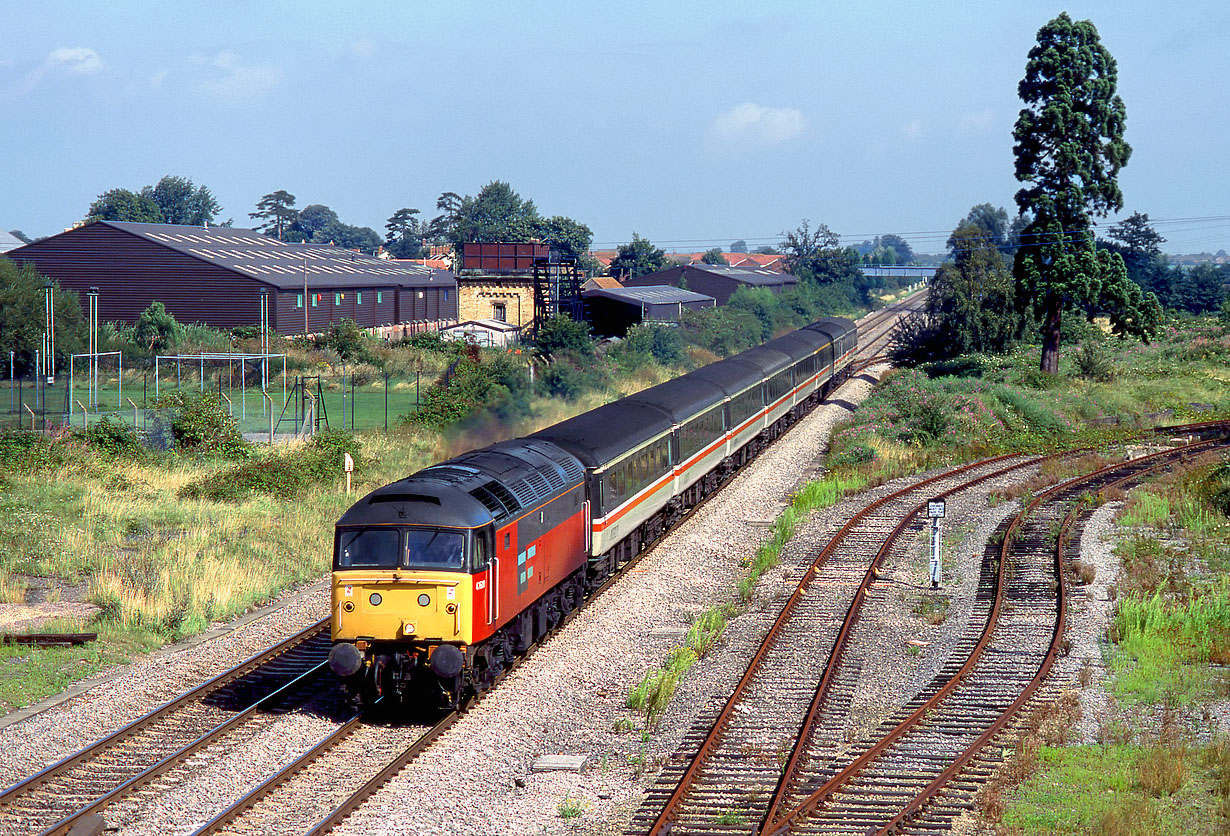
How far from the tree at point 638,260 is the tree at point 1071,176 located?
77505 mm

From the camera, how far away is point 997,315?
62.2 metres

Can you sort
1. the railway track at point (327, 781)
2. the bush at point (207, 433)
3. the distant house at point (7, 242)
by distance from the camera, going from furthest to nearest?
1. the distant house at point (7, 242)
2. the bush at point (207, 433)
3. the railway track at point (327, 781)

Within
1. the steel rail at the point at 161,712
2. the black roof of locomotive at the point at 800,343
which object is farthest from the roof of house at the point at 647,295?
the steel rail at the point at 161,712

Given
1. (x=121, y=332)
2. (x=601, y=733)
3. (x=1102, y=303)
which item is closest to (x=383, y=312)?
(x=121, y=332)

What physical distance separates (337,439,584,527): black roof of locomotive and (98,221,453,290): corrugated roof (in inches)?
1758

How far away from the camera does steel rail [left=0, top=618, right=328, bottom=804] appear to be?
501 inches

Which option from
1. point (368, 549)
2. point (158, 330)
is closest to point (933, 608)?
point (368, 549)

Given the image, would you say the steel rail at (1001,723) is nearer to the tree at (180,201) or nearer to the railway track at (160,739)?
the railway track at (160,739)

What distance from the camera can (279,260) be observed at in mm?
69625

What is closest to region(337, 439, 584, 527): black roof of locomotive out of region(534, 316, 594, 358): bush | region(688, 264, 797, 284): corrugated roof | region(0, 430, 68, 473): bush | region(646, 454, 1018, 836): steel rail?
region(646, 454, 1018, 836): steel rail

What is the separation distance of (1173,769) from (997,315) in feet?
173

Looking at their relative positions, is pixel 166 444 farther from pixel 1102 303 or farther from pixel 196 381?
pixel 1102 303

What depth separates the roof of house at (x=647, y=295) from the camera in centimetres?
7100

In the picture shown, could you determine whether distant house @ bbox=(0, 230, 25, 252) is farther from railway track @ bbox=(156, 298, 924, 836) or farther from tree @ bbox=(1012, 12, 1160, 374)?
railway track @ bbox=(156, 298, 924, 836)
